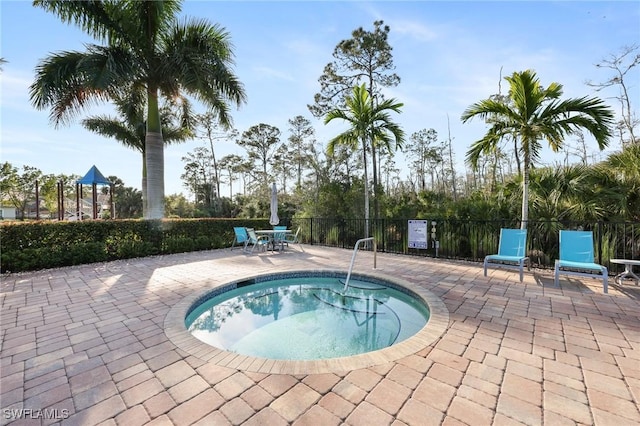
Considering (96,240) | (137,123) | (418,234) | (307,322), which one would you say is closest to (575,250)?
(418,234)

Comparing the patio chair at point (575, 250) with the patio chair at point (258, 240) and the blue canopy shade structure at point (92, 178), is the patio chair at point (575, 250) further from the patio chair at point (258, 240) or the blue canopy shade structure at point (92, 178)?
the blue canopy shade structure at point (92, 178)

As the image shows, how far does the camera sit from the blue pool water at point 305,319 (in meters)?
3.12

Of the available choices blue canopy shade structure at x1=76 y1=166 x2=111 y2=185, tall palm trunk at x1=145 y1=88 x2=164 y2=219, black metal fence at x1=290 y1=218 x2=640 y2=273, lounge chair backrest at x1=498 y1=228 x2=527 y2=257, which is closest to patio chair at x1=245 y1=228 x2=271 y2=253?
black metal fence at x1=290 y1=218 x2=640 y2=273

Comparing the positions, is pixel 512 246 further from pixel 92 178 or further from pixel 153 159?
pixel 92 178

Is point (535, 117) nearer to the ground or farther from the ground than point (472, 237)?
farther from the ground

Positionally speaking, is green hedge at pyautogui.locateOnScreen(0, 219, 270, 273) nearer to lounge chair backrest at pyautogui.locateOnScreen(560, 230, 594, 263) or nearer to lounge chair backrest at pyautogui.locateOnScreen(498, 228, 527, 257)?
lounge chair backrest at pyautogui.locateOnScreen(498, 228, 527, 257)

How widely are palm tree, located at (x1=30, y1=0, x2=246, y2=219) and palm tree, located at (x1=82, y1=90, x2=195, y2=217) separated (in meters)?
1.64

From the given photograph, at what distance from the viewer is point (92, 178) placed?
12.2 m

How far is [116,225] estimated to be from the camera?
7320 millimetres

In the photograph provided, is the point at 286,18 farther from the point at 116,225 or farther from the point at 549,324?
the point at 549,324

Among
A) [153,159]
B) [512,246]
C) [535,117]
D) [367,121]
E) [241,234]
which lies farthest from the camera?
[367,121]

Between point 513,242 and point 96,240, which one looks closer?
point 513,242

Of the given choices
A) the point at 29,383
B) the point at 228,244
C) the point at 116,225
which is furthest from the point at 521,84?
the point at 116,225

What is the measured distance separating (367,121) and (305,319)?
286 inches
